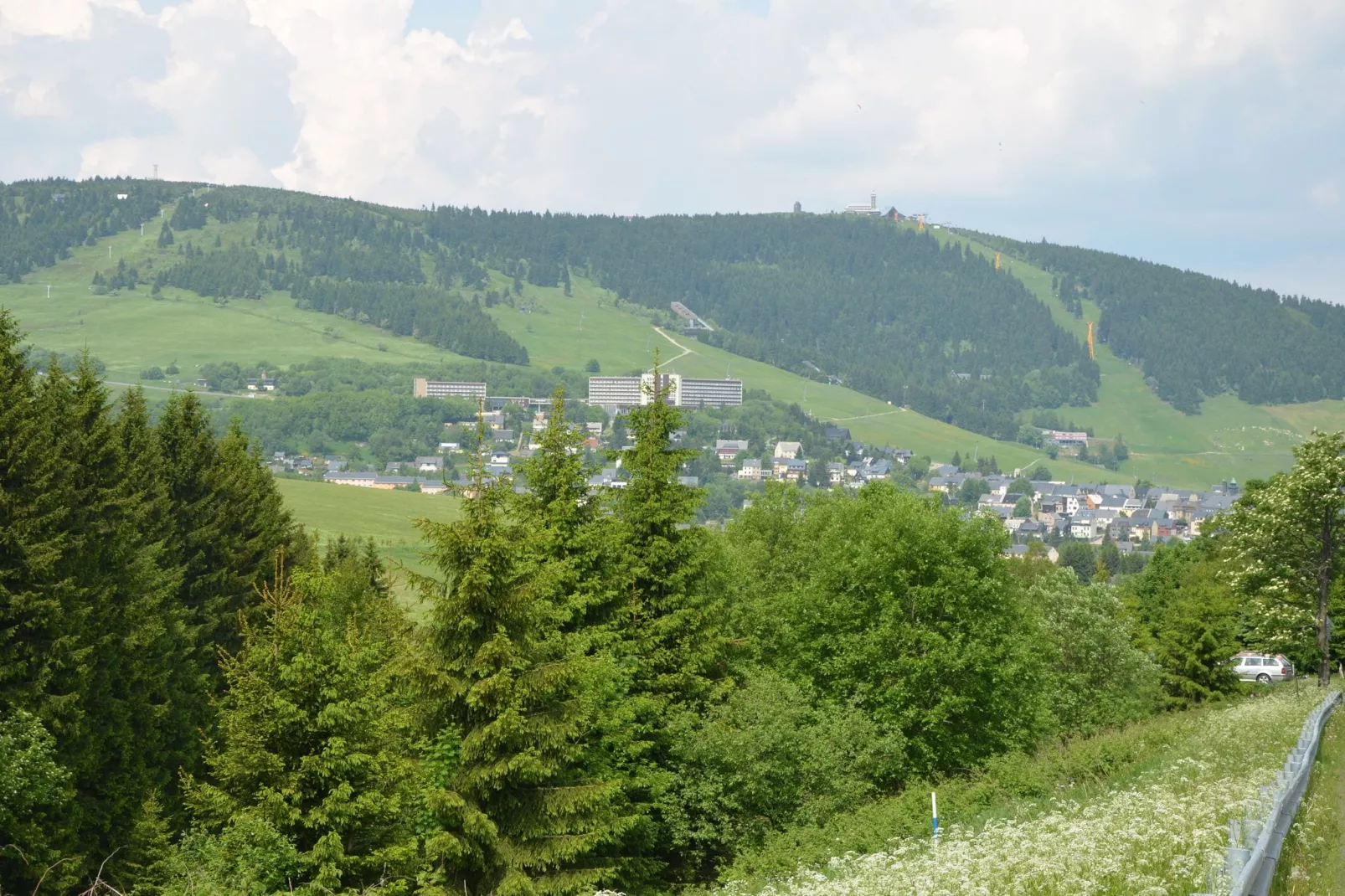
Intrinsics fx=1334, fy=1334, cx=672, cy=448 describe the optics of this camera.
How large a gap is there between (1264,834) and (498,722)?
61.1 feet

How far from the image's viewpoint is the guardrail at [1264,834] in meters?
9.44

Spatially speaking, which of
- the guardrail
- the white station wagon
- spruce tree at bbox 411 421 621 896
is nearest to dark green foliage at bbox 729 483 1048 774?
spruce tree at bbox 411 421 621 896

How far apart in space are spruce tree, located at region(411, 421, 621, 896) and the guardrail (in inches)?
617

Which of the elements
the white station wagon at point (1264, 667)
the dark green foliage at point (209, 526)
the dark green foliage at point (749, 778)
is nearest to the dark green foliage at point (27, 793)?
the dark green foliage at point (209, 526)

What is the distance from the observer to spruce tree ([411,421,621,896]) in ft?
89.2

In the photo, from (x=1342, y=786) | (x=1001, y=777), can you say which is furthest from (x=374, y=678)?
(x=1342, y=786)

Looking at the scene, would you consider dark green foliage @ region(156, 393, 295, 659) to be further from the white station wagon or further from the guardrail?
the white station wagon

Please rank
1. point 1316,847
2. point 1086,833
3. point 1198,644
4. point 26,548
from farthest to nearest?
point 1198,644
point 26,548
point 1316,847
point 1086,833

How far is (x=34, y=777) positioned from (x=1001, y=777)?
2209 cm

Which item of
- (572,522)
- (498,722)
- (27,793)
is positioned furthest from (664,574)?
(27,793)

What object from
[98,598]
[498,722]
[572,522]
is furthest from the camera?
[572,522]

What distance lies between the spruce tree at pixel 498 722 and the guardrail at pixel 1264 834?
1567 cm

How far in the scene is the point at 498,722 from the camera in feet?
88.3

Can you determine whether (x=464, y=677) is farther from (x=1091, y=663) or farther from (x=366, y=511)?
(x=366, y=511)
